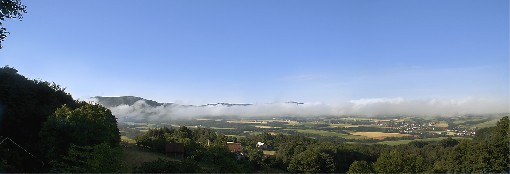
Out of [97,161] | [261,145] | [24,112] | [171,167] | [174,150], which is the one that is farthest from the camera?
[261,145]

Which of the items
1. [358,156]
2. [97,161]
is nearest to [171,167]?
[97,161]

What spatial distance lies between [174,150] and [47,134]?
32.2 m

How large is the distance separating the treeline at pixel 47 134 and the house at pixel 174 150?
20731 mm

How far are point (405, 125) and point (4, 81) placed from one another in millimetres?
126634

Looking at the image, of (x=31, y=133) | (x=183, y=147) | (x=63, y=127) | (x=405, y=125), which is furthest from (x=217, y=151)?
(x=405, y=125)

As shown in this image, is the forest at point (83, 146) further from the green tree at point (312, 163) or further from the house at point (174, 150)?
the green tree at point (312, 163)

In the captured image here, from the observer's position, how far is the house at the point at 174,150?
57594 millimetres

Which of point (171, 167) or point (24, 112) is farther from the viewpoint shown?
point (24, 112)

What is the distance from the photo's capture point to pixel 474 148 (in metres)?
43.2

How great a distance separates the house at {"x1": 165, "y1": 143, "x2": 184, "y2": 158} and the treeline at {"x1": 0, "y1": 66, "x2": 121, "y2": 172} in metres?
20.7

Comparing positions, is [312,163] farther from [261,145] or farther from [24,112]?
[24,112]

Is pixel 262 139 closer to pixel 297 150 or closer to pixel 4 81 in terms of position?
pixel 297 150

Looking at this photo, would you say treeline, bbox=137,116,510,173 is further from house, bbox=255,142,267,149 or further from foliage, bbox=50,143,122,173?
foliage, bbox=50,143,122,173

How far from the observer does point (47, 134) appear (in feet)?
88.0
